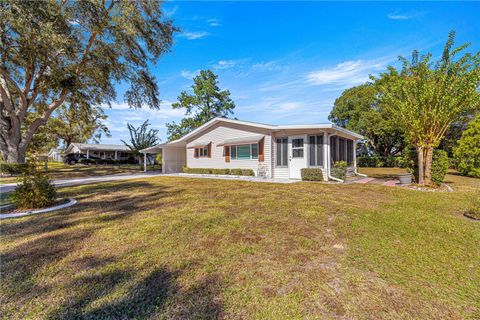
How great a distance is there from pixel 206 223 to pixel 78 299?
7.97 ft

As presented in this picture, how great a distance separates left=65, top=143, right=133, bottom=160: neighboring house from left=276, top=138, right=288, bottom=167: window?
32.8 meters

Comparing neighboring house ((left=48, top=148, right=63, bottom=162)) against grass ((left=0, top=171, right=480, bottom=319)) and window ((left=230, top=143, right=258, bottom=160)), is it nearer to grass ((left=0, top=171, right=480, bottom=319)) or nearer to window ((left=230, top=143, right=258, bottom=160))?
window ((left=230, top=143, right=258, bottom=160))

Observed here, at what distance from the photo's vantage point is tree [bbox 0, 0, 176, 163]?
11.3 metres

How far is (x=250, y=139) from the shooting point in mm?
13078

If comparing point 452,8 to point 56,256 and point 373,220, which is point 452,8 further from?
point 56,256

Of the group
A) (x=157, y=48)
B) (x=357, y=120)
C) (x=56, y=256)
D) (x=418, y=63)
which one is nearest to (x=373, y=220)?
(x=56, y=256)

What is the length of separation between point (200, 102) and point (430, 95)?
76.4 ft

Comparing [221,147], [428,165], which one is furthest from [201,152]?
[428,165]

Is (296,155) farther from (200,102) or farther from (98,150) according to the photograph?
(98,150)

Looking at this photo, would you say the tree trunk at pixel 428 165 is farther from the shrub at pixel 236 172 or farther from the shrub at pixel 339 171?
the shrub at pixel 236 172

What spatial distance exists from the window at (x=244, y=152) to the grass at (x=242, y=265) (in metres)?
8.30

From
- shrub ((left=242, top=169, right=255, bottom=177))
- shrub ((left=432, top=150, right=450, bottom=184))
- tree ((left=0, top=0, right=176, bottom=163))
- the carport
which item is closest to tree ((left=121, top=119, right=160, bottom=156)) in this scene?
the carport

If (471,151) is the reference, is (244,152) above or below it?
above

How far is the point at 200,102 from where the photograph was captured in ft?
90.8
